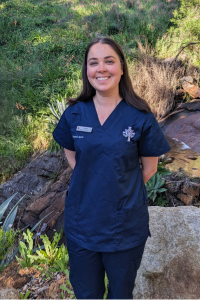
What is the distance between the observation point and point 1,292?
2.02 m

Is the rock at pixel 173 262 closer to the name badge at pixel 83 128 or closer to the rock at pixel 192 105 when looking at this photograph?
the name badge at pixel 83 128

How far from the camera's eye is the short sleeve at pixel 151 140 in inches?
58.9

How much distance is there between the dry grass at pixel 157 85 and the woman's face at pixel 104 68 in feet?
14.4

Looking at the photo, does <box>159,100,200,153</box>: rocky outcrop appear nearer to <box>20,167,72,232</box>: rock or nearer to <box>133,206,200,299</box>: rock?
<box>20,167,72,232</box>: rock

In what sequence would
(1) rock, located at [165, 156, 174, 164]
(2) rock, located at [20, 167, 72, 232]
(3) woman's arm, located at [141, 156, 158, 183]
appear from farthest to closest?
(1) rock, located at [165, 156, 174, 164] → (2) rock, located at [20, 167, 72, 232] → (3) woman's arm, located at [141, 156, 158, 183]

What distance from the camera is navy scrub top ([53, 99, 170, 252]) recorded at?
1.44 m

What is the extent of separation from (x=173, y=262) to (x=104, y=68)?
1.56 m

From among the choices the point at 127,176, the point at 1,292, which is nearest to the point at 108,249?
the point at 127,176

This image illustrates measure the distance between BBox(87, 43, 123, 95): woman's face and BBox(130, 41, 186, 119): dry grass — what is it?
4.40 meters

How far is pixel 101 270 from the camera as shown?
62.7 inches

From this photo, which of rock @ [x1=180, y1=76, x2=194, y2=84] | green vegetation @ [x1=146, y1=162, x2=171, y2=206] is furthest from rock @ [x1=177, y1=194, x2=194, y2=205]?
rock @ [x1=180, y1=76, x2=194, y2=84]

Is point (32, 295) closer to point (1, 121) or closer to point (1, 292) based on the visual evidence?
point (1, 292)

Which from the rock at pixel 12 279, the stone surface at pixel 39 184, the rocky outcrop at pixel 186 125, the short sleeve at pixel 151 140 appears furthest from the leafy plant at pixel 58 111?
the short sleeve at pixel 151 140

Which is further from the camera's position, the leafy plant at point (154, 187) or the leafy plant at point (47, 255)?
the leafy plant at point (154, 187)
